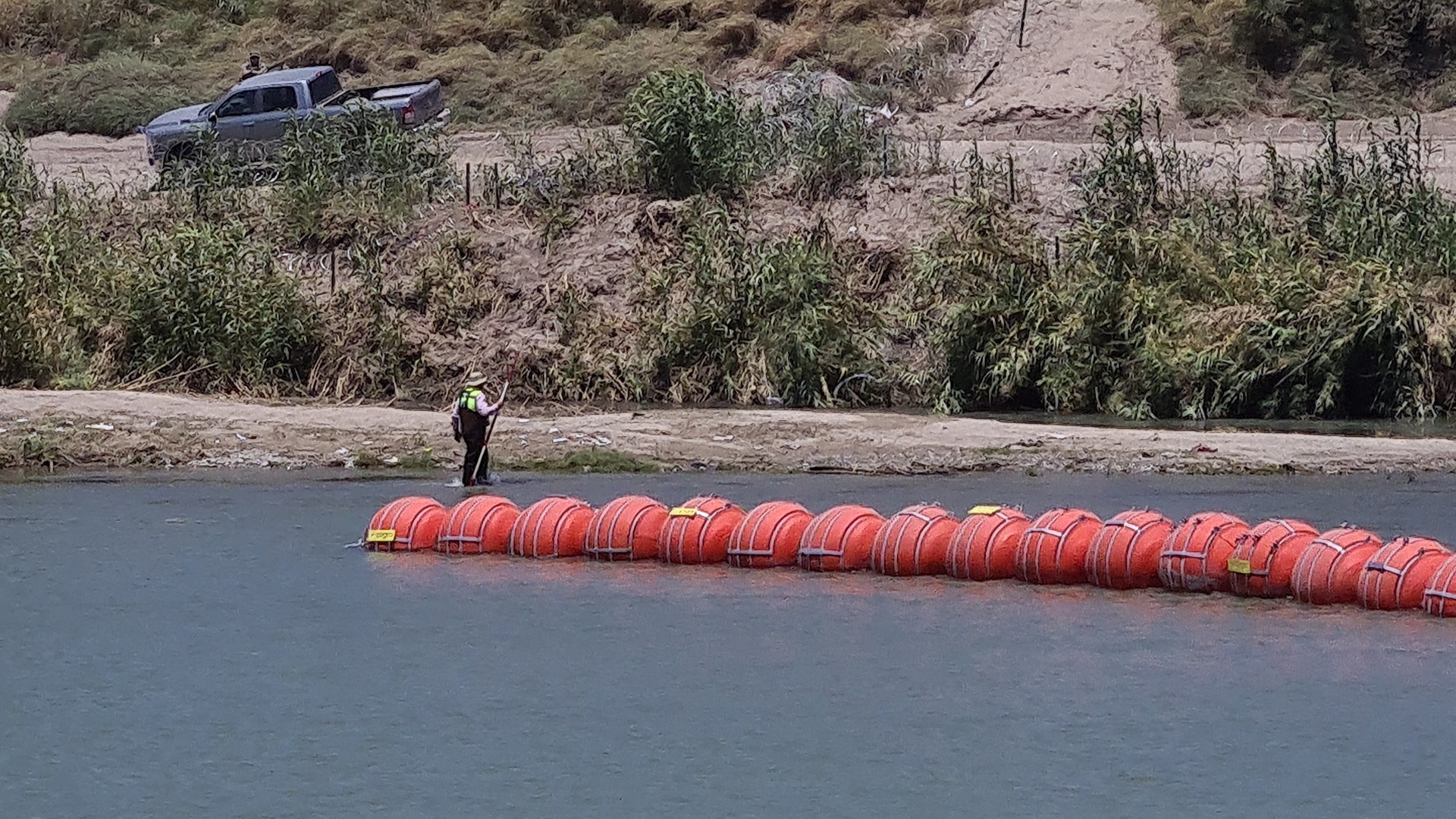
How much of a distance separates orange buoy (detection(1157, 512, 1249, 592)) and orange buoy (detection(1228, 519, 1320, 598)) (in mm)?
66

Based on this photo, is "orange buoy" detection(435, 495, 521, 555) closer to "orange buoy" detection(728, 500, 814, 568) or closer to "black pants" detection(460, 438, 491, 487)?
"orange buoy" detection(728, 500, 814, 568)

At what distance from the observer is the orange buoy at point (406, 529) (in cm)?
1853

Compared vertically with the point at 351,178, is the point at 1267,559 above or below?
below

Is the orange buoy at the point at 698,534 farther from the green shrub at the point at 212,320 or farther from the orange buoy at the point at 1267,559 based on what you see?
the green shrub at the point at 212,320

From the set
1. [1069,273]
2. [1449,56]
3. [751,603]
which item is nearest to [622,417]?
[1069,273]

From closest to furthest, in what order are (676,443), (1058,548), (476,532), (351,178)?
(1058,548)
(476,532)
(676,443)
(351,178)

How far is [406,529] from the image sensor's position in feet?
60.9

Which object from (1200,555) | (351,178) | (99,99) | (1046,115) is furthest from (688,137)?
(1200,555)

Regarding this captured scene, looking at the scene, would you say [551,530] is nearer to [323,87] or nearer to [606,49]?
[323,87]

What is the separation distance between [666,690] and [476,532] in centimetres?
502

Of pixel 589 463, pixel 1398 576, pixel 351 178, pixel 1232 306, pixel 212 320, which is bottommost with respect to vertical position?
pixel 1398 576

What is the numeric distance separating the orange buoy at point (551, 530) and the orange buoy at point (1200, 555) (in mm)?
5036

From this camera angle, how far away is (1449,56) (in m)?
36.2

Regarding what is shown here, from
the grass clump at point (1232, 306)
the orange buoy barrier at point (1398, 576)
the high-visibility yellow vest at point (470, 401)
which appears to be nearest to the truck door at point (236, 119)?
the grass clump at point (1232, 306)
